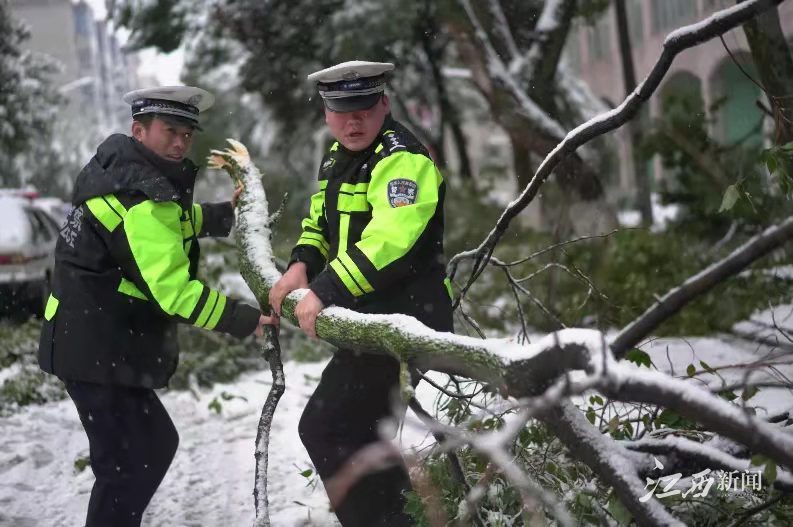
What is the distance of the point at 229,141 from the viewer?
14.1 ft

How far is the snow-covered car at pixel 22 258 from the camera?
23.8 feet

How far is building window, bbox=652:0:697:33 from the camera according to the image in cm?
837

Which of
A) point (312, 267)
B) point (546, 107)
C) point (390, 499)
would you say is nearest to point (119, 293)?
point (312, 267)

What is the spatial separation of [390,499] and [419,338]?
36.5 inches

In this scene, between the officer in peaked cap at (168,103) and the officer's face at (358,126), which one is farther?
the officer in peaked cap at (168,103)

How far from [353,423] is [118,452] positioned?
858mm

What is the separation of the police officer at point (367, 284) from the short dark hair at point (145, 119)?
64cm

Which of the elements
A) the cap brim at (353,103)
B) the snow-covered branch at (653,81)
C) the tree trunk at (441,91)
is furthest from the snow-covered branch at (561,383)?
the tree trunk at (441,91)

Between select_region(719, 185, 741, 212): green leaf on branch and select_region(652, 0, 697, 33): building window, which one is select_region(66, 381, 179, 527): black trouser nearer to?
select_region(719, 185, 741, 212): green leaf on branch

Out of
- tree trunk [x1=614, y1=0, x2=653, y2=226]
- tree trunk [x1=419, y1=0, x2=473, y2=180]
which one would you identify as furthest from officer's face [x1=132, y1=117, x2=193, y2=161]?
tree trunk [x1=419, y1=0, x2=473, y2=180]

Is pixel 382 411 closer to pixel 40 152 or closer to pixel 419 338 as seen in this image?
pixel 419 338

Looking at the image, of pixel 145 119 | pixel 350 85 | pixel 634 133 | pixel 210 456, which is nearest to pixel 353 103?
pixel 350 85

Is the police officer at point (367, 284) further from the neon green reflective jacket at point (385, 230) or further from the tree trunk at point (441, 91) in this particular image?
the tree trunk at point (441, 91)

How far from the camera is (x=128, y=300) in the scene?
10.2 ft
